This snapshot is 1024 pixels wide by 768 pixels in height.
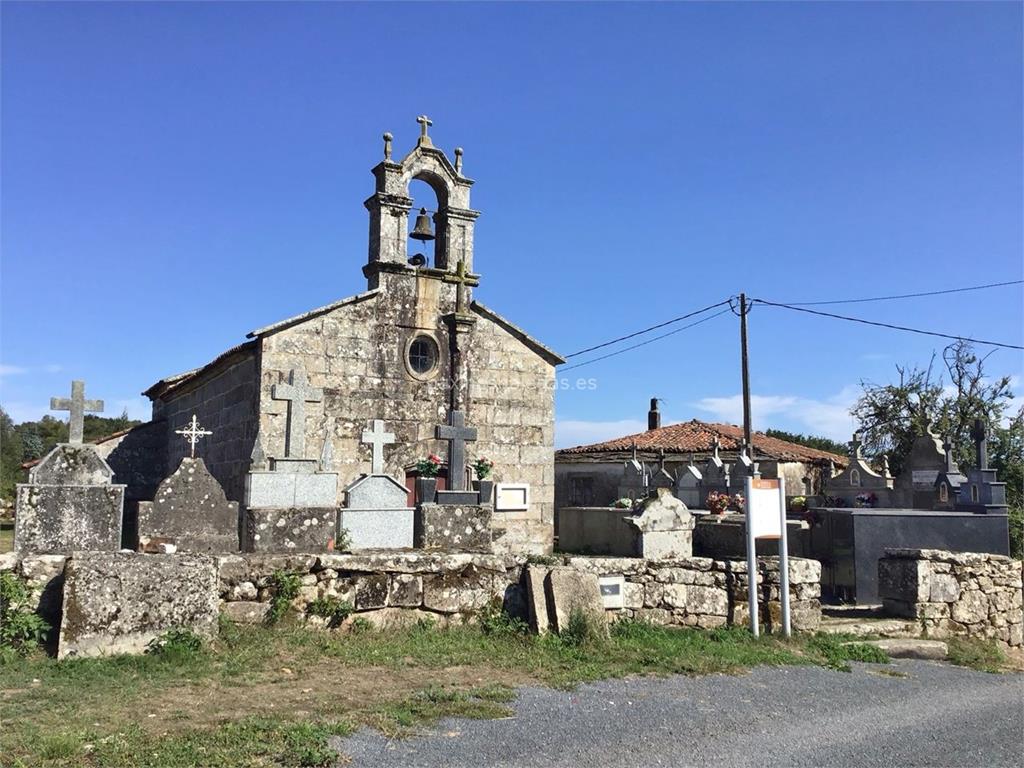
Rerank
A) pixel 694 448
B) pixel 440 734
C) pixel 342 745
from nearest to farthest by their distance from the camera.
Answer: pixel 342 745 → pixel 440 734 → pixel 694 448

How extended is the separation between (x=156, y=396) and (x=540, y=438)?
1170 cm

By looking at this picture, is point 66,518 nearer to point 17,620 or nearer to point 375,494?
point 17,620

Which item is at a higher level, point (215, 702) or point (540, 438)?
point (540, 438)

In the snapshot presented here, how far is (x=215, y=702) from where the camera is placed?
481cm

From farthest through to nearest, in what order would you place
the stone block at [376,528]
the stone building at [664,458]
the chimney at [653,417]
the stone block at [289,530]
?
1. the chimney at [653,417]
2. the stone building at [664,458]
3. the stone block at [376,528]
4. the stone block at [289,530]

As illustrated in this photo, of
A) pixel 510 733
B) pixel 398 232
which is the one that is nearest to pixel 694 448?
pixel 398 232

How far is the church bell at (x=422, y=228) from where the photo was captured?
55.5 feet

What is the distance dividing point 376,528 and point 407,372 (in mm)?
7602

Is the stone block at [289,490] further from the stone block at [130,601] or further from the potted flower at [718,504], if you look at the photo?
the potted flower at [718,504]

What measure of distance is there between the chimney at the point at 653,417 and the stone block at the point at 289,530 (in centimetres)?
2648

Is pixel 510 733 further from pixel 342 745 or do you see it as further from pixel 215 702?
pixel 215 702

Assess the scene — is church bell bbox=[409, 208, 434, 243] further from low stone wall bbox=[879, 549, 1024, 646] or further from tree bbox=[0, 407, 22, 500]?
tree bbox=[0, 407, 22, 500]

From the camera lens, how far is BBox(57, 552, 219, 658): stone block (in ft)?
18.1

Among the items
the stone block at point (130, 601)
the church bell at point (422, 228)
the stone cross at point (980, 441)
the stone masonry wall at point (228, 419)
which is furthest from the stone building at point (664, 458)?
the stone block at point (130, 601)
